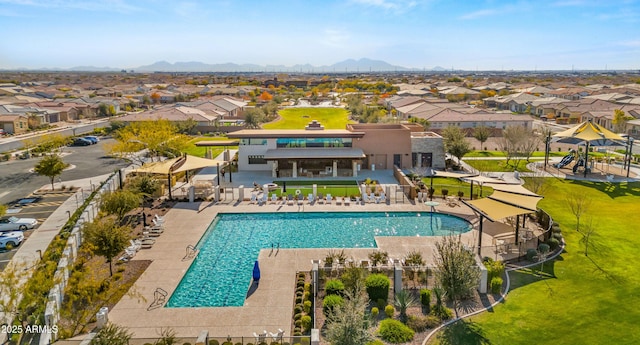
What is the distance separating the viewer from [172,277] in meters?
19.9

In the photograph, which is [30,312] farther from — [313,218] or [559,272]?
[559,272]

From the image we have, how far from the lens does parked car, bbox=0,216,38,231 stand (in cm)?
2566

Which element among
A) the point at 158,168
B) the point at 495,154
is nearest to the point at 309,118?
the point at 495,154

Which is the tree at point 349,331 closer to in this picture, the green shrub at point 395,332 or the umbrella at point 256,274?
the green shrub at point 395,332

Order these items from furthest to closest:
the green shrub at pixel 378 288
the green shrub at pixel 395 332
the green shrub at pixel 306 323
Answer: the green shrub at pixel 378 288 → the green shrub at pixel 306 323 → the green shrub at pixel 395 332

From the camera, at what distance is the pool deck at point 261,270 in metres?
16.2

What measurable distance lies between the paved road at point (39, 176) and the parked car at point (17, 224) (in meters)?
7.19

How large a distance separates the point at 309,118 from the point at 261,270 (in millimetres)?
61572

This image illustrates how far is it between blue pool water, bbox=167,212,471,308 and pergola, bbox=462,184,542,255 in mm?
2722

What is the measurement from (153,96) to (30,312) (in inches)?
4318

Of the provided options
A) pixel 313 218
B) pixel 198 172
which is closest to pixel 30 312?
pixel 313 218

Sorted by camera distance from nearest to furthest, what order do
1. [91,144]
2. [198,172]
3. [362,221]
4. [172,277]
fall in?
[172,277] < [362,221] < [198,172] < [91,144]

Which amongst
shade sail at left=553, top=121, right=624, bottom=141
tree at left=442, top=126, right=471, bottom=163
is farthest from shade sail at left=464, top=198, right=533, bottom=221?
shade sail at left=553, top=121, right=624, bottom=141

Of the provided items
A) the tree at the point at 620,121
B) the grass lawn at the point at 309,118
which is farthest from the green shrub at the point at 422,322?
the tree at the point at 620,121
